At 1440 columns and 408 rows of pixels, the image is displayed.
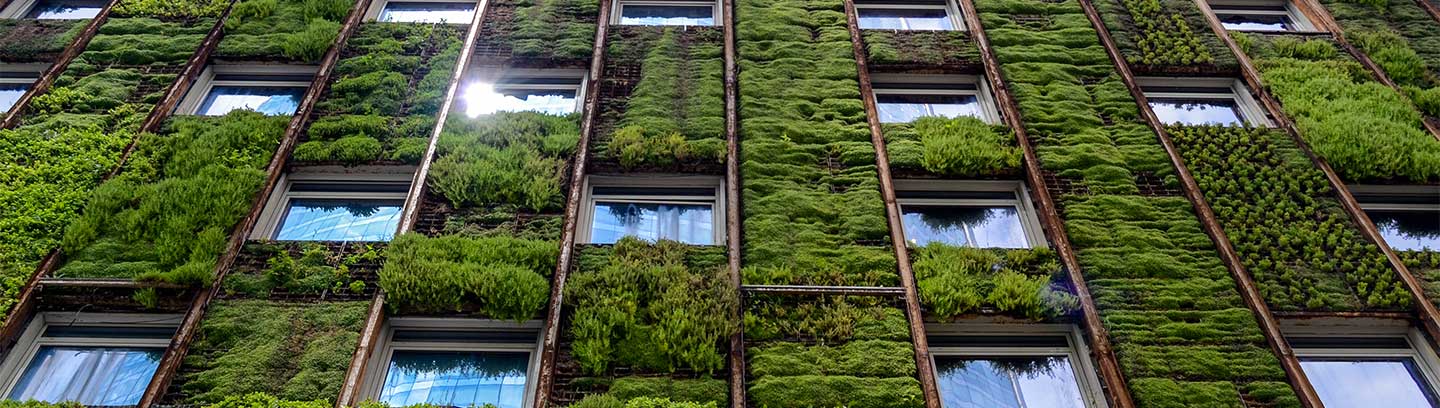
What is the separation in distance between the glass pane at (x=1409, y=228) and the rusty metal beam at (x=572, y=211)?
10.6 meters

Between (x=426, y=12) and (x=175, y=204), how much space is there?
20.6 feet

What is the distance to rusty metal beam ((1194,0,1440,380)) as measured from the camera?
31.9 feet

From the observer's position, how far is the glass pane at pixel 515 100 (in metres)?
13.0

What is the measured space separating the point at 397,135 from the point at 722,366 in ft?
20.1

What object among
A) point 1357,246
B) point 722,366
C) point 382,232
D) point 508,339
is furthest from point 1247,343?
point 382,232

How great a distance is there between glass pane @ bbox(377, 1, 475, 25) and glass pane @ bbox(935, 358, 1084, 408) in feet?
33.9

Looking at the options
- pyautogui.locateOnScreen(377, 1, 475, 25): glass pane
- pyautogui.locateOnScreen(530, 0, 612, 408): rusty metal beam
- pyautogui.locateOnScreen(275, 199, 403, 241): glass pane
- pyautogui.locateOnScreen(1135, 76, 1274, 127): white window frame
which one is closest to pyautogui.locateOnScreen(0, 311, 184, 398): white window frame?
→ pyautogui.locateOnScreen(275, 199, 403, 241): glass pane

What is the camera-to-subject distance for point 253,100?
13.3m

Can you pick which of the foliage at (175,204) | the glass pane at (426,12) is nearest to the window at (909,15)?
the glass pane at (426,12)

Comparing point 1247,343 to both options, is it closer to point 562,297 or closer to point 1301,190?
point 1301,190

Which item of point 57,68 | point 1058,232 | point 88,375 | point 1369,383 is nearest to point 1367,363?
point 1369,383

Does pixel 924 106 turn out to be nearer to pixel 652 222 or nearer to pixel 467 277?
pixel 652 222

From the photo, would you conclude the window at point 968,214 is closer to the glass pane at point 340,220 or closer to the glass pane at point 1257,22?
the glass pane at point 340,220

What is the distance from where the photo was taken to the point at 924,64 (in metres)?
13.7
